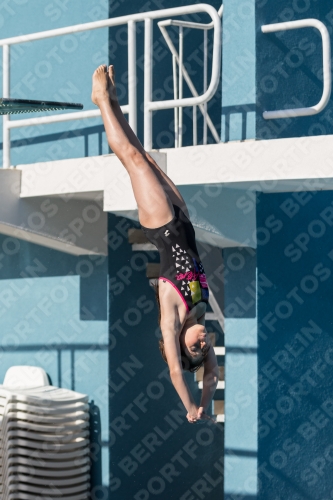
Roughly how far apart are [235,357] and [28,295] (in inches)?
84.0

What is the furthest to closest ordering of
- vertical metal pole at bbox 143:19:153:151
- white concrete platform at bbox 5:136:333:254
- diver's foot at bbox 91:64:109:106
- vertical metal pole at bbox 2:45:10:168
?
vertical metal pole at bbox 2:45:10:168, vertical metal pole at bbox 143:19:153:151, white concrete platform at bbox 5:136:333:254, diver's foot at bbox 91:64:109:106

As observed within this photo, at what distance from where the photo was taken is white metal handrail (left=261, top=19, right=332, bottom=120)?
585 cm

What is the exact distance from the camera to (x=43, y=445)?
718 cm

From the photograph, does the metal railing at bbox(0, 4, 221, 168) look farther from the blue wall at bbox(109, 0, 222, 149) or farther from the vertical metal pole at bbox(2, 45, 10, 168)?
the blue wall at bbox(109, 0, 222, 149)

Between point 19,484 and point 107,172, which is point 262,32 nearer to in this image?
point 107,172

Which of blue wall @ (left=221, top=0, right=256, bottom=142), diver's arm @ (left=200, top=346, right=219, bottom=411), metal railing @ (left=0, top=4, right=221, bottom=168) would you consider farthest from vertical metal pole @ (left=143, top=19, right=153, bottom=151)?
diver's arm @ (left=200, top=346, right=219, bottom=411)

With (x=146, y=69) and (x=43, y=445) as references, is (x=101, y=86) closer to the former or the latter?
(x=146, y=69)

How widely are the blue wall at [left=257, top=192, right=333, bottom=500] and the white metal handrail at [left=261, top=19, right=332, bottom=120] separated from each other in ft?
2.27

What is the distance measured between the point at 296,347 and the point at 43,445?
83.2 inches

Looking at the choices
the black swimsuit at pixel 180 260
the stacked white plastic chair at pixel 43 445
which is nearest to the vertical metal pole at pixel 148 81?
the black swimsuit at pixel 180 260

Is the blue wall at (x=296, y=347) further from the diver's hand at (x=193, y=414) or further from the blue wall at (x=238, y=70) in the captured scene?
the diver's hand at (x=193, y=414)

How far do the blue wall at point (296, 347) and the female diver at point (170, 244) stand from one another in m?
1.42

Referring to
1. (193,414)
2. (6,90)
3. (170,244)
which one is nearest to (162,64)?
(6,90)

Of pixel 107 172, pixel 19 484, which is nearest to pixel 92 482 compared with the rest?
pixel 19 484
